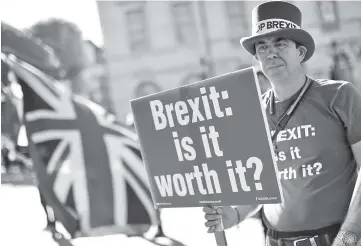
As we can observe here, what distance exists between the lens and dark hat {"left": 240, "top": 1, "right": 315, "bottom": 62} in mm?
2039

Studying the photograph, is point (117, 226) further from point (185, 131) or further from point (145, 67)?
point (145, 67)

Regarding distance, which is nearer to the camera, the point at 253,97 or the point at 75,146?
the point at 253,97

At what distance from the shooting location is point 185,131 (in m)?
2.16

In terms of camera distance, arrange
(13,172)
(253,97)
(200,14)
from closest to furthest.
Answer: (253,97)
(13,172)
(200,14)

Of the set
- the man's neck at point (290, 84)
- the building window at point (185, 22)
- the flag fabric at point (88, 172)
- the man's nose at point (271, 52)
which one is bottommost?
the flag fabric at point (88, 172)

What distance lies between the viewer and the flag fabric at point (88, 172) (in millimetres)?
5477

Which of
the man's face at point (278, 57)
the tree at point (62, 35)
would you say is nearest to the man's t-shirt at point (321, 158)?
the man's face at point (278, 57)

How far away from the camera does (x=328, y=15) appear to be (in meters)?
22.6

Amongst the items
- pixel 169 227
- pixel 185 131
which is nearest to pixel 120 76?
pixel 169 227

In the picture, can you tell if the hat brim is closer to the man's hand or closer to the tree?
the man's hand

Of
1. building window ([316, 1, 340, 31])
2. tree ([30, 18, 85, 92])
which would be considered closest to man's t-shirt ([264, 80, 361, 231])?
building window ([316, 1, 340, 31])

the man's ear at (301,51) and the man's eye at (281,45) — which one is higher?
the man's eye at (281,45)

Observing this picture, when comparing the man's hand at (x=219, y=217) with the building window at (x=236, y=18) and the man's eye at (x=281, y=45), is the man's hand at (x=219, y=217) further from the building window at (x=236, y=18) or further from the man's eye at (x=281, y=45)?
the building window at (x=236, y=18)

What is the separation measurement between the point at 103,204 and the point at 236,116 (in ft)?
12.3
